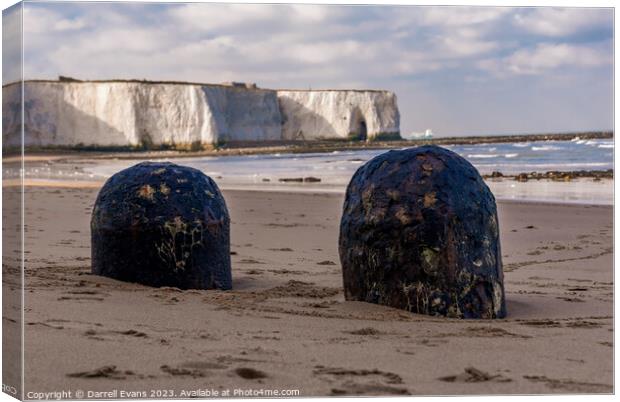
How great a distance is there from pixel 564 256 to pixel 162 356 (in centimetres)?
588

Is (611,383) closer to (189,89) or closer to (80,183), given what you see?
(80,183)

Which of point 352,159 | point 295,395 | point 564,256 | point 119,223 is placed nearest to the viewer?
point 295,395

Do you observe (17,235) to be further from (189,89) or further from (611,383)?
(189,89)

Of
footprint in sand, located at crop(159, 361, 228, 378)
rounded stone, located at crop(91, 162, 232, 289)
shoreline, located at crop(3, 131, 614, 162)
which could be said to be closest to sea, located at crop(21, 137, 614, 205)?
shoreline, located at crop(3, 131, 614, 162)

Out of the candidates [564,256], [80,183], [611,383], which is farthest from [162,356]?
[80,183]

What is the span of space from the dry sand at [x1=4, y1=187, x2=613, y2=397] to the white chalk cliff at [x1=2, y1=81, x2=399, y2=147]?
30208 millimetres

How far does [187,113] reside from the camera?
6347cm

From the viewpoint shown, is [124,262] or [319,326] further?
[124,262]

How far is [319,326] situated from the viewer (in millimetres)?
4988

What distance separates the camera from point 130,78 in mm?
58438

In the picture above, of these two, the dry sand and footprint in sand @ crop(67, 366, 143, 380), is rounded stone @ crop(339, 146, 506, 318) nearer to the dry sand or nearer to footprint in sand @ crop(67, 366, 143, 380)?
the dry sand

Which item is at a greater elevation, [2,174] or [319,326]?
[2,174]

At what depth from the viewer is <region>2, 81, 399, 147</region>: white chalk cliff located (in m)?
47.8

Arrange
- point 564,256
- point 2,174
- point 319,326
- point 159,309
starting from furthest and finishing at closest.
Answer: point 564,256
point 159,309
point 319,326
point 2,174
